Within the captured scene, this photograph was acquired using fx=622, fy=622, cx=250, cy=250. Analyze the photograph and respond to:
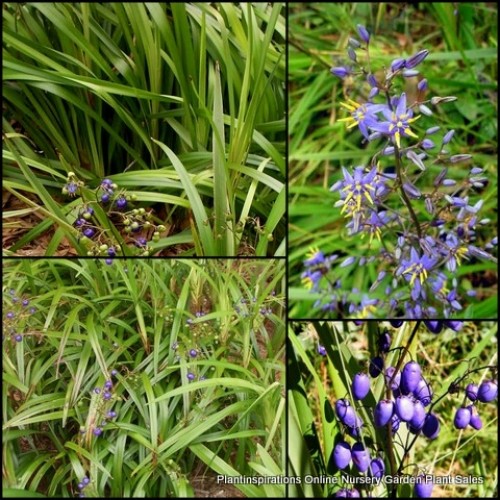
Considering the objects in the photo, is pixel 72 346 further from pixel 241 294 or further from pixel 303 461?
pixel 303 461

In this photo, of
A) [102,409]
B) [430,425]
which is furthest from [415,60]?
[102,409]

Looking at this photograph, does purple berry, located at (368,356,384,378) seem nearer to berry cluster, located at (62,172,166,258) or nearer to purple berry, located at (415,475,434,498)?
purple berry, located at (415,475,434,498)

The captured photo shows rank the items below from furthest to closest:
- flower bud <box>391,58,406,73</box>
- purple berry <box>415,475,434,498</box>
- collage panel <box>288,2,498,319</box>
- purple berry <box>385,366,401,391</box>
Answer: collage panel <box>288,2,498,319</box>, purple berry <box>415,475,434,498</box>, purple berry <box>385,366,401,391</box>, flower bud <box>391,58,406,73</box>

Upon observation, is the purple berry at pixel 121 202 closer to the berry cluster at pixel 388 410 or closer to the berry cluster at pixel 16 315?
the berry cluster at pixel 16 315

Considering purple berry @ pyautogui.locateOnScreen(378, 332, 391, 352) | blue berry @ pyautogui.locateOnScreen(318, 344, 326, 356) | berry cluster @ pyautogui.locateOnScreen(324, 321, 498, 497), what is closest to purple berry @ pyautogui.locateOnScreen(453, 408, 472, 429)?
berry cluster @ pyautogui.locateOnScreen(324, 321, 498, 497)

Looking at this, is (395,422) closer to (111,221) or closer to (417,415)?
(417,415)
